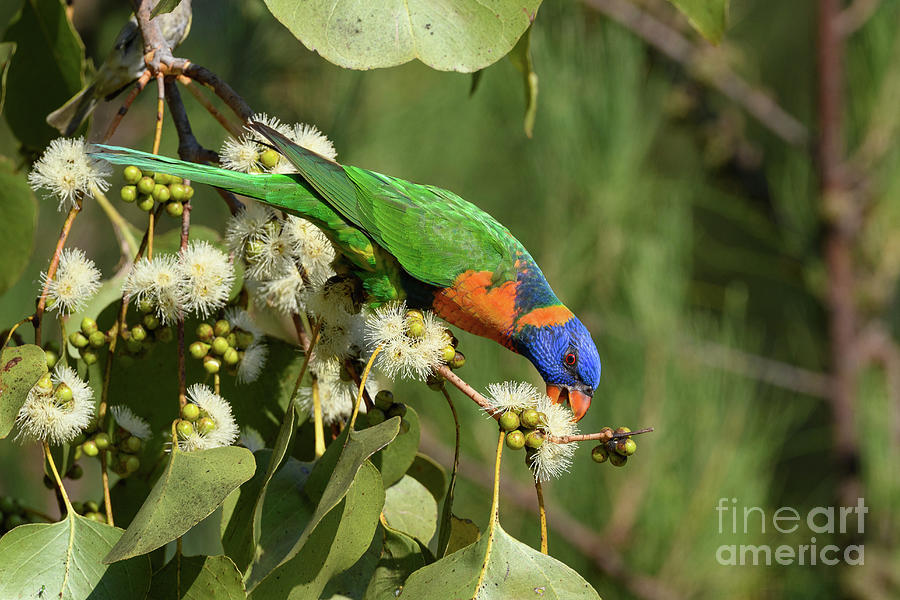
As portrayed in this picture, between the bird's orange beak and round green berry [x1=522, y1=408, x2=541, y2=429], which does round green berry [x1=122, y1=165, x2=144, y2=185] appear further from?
the bird's orange beak

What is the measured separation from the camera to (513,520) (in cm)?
240

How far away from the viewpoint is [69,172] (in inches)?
37.1

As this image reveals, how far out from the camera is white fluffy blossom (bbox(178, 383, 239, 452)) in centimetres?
82

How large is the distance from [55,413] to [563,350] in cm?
80

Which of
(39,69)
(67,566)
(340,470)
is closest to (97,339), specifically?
(67,566)

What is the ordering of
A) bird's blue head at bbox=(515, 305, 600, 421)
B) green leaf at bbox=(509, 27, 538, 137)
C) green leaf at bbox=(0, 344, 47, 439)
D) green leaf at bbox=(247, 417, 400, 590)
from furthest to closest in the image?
bird's blue head at bbox=(515, 305, 600, 421), green leaf at bbox=(509, 27, 538, 137), green leaf at bbox=(0, 344, 47, 439), green leaf at bbox=(247, 417, 400, 590)

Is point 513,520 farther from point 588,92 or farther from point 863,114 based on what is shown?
point 863,114

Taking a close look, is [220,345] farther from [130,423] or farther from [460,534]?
[460,534]

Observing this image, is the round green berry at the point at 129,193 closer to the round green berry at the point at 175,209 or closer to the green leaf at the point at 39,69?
the round green berry at the point at 175,209

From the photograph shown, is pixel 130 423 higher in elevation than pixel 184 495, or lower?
higher

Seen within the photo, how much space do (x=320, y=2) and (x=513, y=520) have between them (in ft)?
6.23

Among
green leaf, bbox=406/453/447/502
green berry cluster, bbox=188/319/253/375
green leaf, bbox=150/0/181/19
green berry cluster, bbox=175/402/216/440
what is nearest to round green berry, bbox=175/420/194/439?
green berry cluster, bbox=175/402/216/440

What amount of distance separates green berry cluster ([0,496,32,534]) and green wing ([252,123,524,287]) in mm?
598

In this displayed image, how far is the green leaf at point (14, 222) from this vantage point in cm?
117
